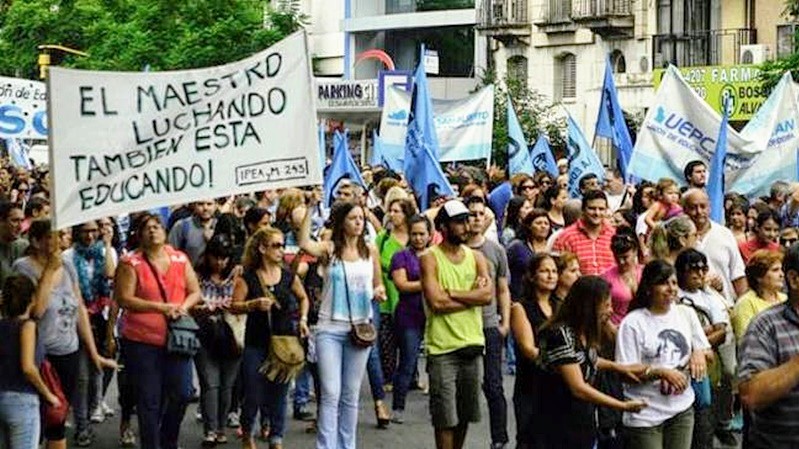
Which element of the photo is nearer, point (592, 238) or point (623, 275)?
point (623, 275)

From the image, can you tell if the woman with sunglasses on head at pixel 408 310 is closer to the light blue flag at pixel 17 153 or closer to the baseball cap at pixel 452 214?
the baseball cap at pixel 452 214

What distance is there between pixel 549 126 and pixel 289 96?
31.0 meters

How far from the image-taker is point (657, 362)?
902 cm

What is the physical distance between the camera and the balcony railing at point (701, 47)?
42281 mm

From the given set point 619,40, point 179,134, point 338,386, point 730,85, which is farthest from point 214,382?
point 619,40

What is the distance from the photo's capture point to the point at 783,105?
19406mm

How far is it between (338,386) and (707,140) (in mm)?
8087

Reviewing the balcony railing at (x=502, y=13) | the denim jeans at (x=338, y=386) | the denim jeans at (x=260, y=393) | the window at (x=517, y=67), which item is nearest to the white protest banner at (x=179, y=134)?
the denim jeans at (x=338, y=386)

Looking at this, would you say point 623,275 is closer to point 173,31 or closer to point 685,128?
point 685,128

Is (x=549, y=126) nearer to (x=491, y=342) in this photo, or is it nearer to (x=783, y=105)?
(x=783, y=105)

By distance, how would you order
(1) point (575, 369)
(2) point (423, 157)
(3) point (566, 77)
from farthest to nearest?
(3) point (566, 77) < (2) point (423, 157) < (1) point (575, 369)

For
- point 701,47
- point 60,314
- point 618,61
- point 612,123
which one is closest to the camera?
point 60,314

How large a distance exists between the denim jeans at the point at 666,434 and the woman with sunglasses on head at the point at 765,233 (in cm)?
446

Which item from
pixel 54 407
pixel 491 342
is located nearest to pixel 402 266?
pixel 491 342
